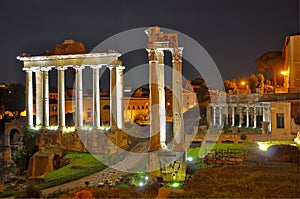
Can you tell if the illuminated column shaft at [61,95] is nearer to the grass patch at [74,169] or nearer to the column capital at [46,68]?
the column capital at [46,68]

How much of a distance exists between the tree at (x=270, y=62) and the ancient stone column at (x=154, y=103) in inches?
1290

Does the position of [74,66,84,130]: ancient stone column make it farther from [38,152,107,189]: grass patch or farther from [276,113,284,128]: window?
[276,113,284,128]: window

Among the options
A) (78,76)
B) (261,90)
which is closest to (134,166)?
(78,76)

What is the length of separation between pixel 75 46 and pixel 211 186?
2438 centimetres

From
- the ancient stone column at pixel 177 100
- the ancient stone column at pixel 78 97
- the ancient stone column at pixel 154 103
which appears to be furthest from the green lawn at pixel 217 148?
the ancient stone column at pixel 78 97

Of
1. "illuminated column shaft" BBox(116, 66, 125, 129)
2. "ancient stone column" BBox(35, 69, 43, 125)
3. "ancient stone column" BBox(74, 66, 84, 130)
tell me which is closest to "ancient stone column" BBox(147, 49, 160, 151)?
"illuminated column shaft" BBox(116, 66, 125, 129)

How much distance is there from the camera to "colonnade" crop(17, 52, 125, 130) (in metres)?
32.1

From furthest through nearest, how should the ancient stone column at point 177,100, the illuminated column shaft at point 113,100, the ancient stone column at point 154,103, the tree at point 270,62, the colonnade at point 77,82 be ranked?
the tree at point 270,62, the colonnade at point 77,82, the illuminated column shaft at point 113,100, the ancient stone column at point 177,100, the ancient stone column at point 154,103

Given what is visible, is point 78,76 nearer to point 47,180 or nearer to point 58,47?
point 58,47

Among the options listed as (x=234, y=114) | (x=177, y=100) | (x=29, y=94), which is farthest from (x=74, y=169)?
(x=234, y=114)

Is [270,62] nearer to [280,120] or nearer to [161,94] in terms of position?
[280,120]

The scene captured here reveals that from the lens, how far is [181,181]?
18969 mm

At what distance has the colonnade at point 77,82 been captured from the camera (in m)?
32.1

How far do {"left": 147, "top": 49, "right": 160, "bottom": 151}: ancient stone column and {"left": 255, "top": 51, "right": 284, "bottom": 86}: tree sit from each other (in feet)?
108
